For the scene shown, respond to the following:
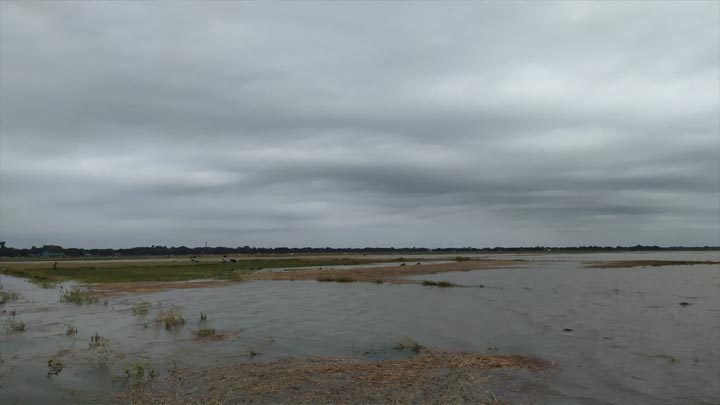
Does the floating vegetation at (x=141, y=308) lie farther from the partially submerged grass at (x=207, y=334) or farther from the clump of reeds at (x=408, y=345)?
the clump of reeds at (x=408, y=345)

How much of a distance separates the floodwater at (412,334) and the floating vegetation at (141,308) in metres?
0.50

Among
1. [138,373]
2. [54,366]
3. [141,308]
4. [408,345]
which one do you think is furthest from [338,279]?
[138,373]

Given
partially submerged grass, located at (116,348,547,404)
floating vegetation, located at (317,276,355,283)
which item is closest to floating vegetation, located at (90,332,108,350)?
partially submerged grass, located at (116,348,547,404)

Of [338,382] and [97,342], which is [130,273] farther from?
[338,382]

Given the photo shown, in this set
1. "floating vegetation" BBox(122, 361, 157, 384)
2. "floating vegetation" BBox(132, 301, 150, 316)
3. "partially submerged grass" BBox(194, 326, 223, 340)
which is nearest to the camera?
"floating vegetation" BBox(122, 361, 157, 384)

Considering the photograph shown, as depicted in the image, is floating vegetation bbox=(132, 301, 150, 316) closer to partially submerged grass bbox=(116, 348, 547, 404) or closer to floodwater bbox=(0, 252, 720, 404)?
floodwater bbox=(0, 252, 720, 404)

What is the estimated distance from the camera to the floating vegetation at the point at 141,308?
2622cm

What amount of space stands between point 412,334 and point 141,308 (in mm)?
17064

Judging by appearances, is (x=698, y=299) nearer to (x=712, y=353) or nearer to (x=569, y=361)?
(x=712, y=353)

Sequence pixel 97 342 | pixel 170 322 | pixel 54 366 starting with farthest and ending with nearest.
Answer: pixel 170 322 < pixel 97 342 < pixel 54 366

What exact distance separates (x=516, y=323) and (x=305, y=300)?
612 inches

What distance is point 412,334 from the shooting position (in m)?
21.0

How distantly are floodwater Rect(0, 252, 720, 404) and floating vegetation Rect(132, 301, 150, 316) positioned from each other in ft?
1.63

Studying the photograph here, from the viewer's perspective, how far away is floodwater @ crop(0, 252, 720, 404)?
1335 centimetres
